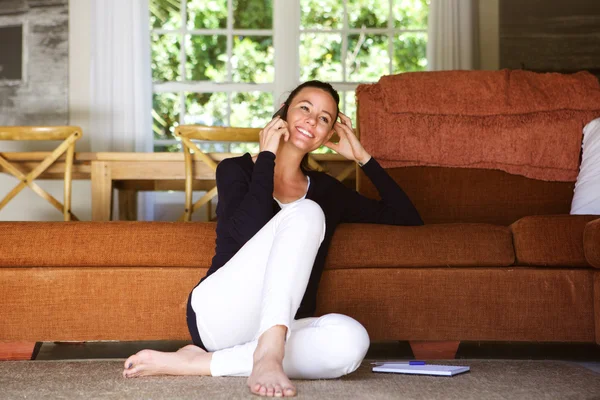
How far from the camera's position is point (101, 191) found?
13.5 ft

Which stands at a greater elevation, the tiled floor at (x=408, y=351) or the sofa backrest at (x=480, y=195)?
the sofa backrest at (x=480, y=195)

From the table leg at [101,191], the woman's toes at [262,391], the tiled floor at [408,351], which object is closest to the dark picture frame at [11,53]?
the table leg at [101,191]

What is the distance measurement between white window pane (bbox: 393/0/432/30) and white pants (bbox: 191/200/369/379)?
13.3ft

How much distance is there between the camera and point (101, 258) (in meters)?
2.56

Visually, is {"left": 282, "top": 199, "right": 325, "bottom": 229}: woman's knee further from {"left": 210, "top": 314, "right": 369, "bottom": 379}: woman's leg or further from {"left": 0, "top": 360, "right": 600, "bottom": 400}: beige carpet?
{"left": 0, "top": 360, "right": 600, "bottom": 400}: beige carpet

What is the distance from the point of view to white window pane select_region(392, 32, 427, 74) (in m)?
5.82

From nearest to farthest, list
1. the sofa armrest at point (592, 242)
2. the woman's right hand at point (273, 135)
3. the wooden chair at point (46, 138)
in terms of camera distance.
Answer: the woman's right hand at point (273, 135) < the sofa armrest at point (592, 242) < the wooden chair at point (46, 138)

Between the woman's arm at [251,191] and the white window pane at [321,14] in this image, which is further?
the white window pane at [321,14]

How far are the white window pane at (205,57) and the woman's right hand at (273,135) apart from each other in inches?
139

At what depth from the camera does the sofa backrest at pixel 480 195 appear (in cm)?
328

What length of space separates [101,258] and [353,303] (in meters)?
0.81

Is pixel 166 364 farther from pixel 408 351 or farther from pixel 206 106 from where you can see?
pixel 206 106

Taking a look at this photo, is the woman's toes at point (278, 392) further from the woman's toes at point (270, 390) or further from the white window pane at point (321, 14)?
the white window pane at point (321, 14)

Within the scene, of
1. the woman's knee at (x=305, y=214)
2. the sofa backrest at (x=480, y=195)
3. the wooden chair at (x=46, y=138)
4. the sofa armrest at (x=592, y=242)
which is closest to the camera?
the woman's knee at (x=305, y=214)
